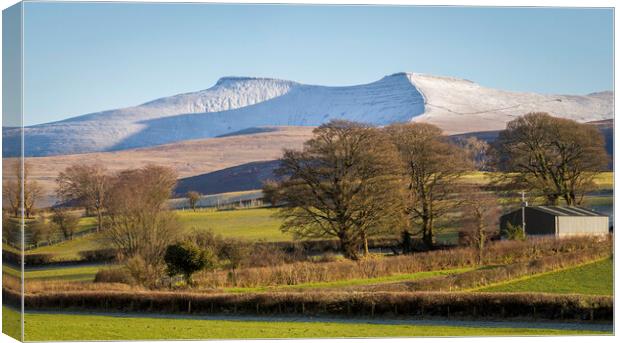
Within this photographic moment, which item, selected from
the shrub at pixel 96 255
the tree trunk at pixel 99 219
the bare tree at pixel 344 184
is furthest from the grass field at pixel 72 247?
the bare tree at pixel 344 184

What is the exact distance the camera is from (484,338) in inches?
720

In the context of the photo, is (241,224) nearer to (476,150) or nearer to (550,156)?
(476,150)

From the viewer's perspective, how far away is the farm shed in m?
26.0

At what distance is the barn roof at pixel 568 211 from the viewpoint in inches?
1072

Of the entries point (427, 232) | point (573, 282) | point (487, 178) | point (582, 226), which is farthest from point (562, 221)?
Result: point (487, 178)


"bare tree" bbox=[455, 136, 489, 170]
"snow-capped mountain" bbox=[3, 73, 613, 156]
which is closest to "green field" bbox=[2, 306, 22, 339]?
"snow-capped mountain" bbox=[3, 73, 613, 156]

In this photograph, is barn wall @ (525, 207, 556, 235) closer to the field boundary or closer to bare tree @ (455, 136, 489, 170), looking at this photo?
bare tree @ (455, 136, 489, 170)

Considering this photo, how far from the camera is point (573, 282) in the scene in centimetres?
2122

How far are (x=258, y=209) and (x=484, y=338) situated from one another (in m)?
36.1

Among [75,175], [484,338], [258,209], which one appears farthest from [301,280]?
[258,209]

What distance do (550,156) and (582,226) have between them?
465cm

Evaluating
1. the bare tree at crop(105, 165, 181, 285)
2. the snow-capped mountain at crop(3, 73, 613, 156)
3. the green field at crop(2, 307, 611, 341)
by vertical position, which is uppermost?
the snow-capped mountain at crop(3, 73, 613, 156)

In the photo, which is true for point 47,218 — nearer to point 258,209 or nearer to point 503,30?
point 503,30

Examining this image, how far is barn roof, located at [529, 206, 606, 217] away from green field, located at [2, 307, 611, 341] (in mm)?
8465
